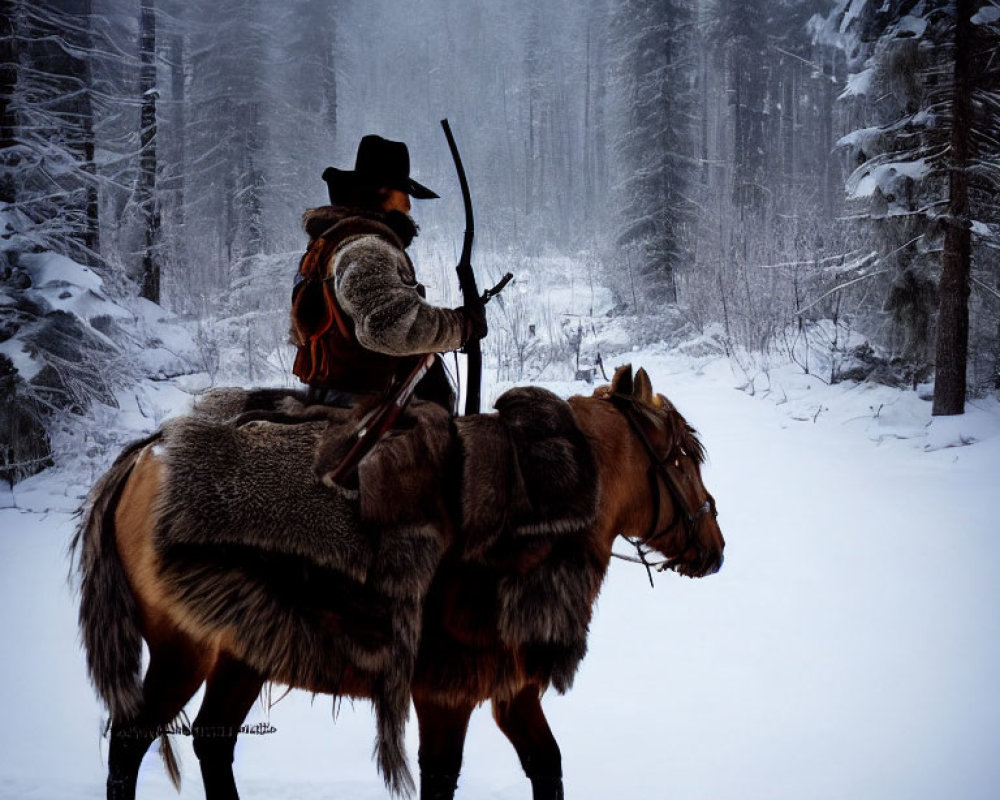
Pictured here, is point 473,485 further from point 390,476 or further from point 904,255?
point 904,255

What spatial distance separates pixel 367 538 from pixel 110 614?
0.92 meters

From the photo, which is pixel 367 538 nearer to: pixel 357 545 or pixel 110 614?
pixel 357 545

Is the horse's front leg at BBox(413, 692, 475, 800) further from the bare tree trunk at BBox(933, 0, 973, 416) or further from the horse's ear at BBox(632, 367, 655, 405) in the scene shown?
the bare tree trunk at BBox(933, 0, 973, 416)

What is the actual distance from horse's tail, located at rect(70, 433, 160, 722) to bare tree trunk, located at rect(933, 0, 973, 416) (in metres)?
8.24

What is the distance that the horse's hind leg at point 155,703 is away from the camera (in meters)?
2.43

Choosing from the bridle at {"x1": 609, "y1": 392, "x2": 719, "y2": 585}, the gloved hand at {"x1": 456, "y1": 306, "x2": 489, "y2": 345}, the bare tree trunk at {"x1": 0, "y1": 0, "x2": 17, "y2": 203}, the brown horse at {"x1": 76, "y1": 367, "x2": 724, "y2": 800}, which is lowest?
the brown horse at {"x1": 76, "y1": 367, "x2": 724, "y2": 800}

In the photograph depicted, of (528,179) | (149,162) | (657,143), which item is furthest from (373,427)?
(528,179)

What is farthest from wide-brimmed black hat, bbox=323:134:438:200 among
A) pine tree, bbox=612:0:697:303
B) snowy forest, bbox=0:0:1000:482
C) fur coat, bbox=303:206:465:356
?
pine tree, bbox=612:0:697:303

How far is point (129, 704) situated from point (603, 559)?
176cm

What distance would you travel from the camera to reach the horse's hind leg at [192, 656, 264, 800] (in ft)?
8.02

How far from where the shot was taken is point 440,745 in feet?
8.04

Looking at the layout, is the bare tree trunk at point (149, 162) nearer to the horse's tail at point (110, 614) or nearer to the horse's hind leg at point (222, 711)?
the horse's tail at point (110, 614)

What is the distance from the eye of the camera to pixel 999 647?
447cm

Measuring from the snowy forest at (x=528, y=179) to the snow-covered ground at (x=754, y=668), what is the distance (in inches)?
71.5
